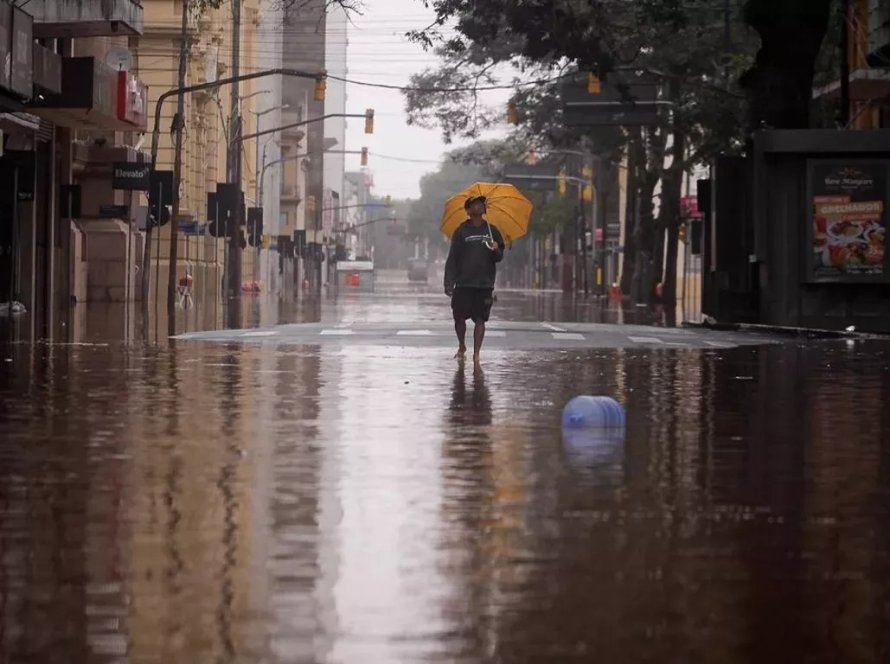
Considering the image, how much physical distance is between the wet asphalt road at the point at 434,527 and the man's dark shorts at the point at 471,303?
219 inches

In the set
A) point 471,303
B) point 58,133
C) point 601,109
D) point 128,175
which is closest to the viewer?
point 471,303

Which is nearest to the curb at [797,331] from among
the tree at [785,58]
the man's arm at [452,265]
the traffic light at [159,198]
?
the tree at [785,58]

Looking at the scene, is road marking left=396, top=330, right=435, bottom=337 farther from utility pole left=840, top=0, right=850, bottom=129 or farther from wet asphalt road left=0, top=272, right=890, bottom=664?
utility pole left=840, top=0, right=850, bottom=129

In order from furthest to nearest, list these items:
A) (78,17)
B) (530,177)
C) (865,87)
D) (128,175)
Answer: (530,177) < (865,87) < (128,175) < (78,17)

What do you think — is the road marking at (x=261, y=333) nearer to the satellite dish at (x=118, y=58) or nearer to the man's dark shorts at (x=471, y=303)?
the man's dark shorts at (x=471, y=303)

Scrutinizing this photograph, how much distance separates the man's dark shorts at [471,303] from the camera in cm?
2300

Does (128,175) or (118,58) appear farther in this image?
(128,175)

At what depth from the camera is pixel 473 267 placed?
22828 millimetres

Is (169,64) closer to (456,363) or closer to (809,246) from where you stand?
(809,246)

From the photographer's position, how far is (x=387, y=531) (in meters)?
8.43

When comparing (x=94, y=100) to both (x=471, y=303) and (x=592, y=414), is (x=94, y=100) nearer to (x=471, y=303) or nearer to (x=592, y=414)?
(x=471, y=303)

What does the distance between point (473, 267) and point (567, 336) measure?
30.0ft

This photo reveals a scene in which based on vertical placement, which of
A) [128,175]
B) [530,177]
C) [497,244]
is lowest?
[497,244]

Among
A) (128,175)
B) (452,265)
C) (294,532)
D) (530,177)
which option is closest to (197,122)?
(128,175)
